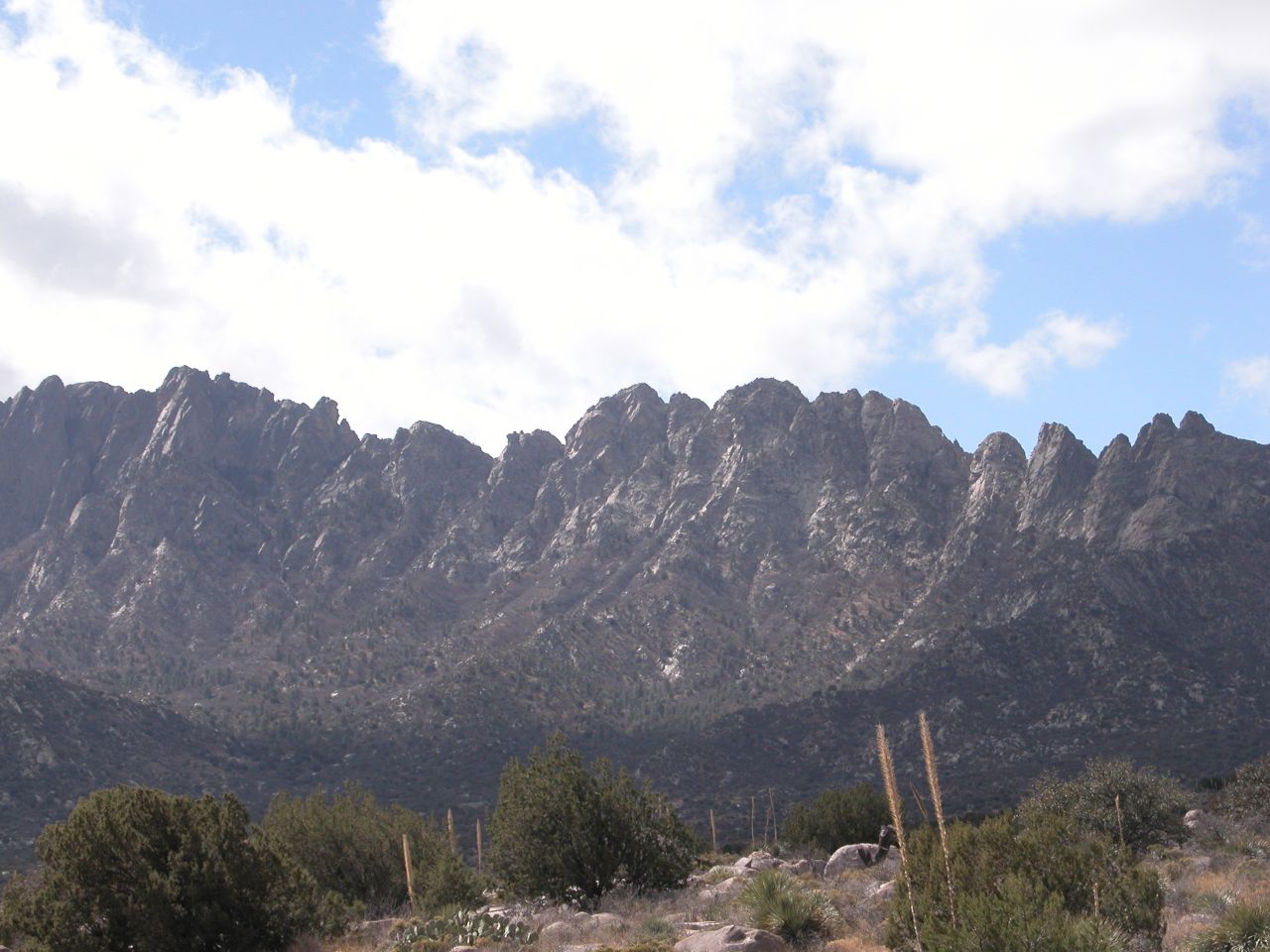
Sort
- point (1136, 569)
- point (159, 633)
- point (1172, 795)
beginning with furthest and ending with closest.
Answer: point (159, 633)
point (1136, 569)
point (1172, 795)

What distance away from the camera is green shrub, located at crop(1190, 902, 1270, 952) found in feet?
58.3

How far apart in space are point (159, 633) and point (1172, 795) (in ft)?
441

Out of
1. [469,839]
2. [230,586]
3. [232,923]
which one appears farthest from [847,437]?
[232,923]

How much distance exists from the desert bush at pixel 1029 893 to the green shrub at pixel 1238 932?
27.5 inches

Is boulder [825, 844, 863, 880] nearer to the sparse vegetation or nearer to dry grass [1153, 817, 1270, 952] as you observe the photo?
the sparse vegetation

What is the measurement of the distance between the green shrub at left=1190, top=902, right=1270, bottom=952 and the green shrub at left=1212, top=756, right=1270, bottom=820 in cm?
3782

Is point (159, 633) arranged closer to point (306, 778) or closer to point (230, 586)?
point (230, 586)

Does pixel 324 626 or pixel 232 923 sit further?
pixel 324 626

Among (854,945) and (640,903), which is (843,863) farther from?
(854,945)

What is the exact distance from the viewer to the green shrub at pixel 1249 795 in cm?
5281

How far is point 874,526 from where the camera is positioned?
6053 inches

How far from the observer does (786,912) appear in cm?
2155

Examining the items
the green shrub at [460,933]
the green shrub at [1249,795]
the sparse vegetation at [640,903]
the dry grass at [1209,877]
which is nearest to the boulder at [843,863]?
the sparse vegetation at [640,903]

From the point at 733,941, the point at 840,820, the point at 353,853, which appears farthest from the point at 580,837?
the point at 840,820
